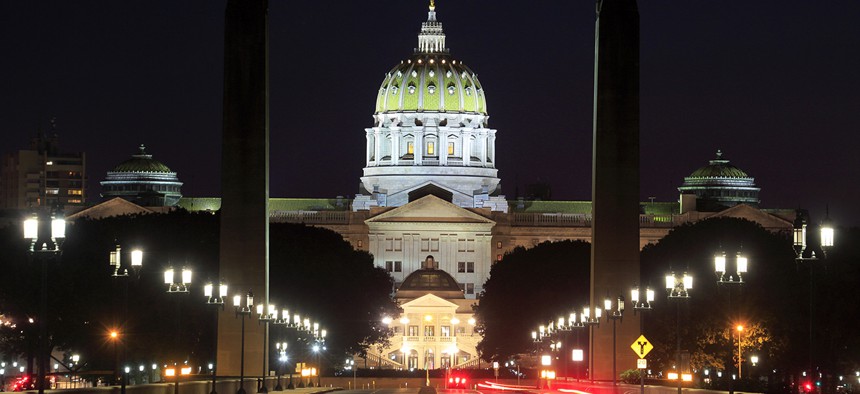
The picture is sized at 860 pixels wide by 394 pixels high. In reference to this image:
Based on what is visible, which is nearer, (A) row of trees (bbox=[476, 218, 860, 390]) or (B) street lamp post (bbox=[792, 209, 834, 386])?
(B) street lamp post (bbox=[792, 209, 834, 386])

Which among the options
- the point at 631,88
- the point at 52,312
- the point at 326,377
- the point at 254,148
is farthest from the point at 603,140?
the point at 326,377

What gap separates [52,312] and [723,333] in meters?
39.2

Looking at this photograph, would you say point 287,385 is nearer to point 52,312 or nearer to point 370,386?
point 52,312

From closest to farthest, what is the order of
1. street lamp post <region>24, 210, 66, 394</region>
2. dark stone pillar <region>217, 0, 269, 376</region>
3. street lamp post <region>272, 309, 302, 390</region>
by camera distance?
1. street lamp post <region>24, 210, 66, 394</region>
2. dark stone pillar <region>217, 0, 269, 376</region>
3. street lamp post <region>272, 309, 302, 390</region>

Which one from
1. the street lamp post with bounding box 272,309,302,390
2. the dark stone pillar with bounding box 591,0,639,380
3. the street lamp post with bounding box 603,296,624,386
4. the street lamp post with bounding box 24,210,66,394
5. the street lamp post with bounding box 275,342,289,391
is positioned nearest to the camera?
the street lamp post with bounding box 24,210,66,394

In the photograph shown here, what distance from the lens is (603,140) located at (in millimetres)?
116188

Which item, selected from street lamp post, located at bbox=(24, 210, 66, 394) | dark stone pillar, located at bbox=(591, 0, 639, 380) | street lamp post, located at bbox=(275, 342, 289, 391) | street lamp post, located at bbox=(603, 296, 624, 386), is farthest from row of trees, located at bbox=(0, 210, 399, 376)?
street lamp post, located at bbox=(24, 210, 66, 394)

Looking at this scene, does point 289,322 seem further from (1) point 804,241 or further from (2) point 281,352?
(1) point 804,241

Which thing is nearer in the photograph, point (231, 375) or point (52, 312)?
point (231, 375)

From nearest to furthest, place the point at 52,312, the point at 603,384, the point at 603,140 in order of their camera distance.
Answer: the point at 603,384 → the point at 603,140 → the point at 52,312

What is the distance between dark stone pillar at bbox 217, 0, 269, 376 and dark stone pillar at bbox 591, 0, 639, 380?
18.1 m

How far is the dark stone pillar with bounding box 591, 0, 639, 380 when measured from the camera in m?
115

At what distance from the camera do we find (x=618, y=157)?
116125 millimetres

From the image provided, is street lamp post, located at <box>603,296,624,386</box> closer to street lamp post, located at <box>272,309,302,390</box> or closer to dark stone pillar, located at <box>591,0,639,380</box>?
dark stone pillar, located at <box>591,0,639,380</box>
